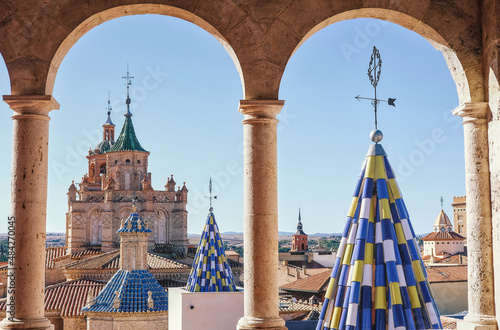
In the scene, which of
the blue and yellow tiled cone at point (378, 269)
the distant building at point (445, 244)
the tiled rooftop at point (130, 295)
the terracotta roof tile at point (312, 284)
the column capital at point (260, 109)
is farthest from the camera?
the distant building at point (445, 244)

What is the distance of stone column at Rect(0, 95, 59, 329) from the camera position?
23.5ft

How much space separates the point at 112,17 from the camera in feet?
25.4

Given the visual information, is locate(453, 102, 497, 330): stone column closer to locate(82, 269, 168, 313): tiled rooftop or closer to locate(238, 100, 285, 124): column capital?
locate(238, 100, 285, 124): column capital

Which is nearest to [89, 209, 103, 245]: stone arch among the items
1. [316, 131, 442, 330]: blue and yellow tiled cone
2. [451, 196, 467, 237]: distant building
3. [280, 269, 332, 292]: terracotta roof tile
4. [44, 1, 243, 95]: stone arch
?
[280, 269, 332, 292]: terracotta roof tile

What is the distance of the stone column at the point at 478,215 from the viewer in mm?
7383

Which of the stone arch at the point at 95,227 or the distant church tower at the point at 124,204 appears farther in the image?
the stone arch at the point at 95,227

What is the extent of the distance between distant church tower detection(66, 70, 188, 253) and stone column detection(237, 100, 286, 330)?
193ft

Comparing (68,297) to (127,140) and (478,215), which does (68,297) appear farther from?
(478,215)

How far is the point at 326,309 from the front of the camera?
671 centimetres

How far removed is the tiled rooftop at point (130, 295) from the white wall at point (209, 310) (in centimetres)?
1532

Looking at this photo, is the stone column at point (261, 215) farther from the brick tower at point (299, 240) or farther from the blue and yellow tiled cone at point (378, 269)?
the brick tower at point (299, 240)

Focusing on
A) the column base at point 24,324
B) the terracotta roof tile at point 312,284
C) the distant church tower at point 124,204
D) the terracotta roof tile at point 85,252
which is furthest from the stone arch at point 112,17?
the distant church tower at point 124,204

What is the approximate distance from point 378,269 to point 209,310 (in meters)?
8.14

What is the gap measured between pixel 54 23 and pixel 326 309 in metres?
4.24
